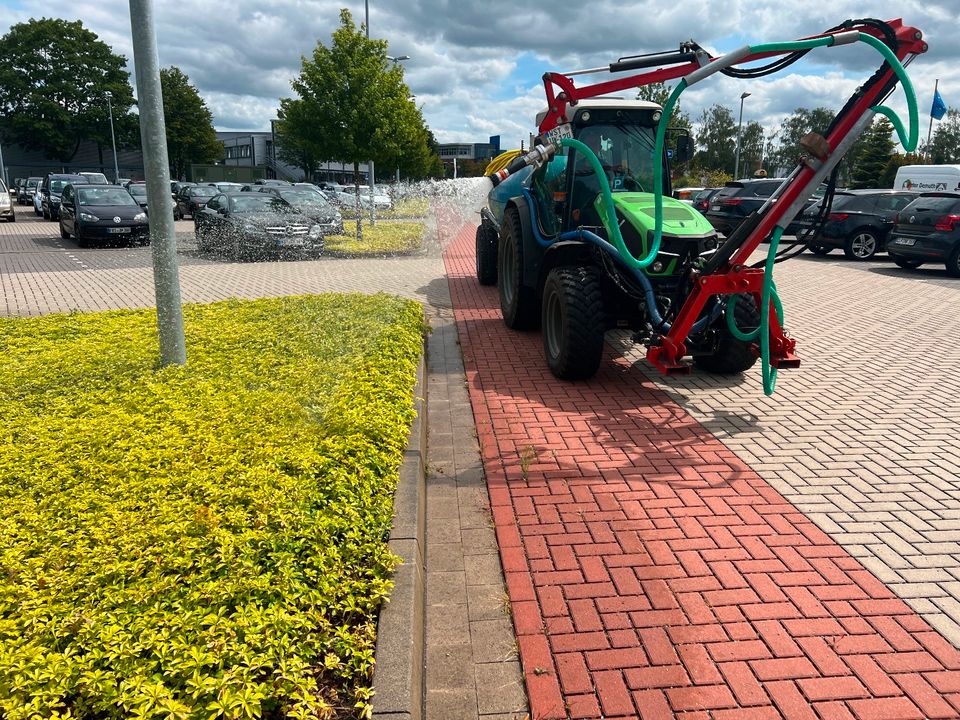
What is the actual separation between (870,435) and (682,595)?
2895 millimetres

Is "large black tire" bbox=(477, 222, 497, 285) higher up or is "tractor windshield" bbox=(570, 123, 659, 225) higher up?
"tractor windshield" bbox=(570, 123, 659, 225)

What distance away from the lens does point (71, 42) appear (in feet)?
226

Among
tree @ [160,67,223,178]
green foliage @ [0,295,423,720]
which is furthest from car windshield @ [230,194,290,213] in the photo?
tree @ [160,67,223,178]

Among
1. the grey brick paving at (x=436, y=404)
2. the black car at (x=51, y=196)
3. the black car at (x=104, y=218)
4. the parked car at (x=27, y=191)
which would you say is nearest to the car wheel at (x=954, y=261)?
the grey brick paving at (x=436, y=404)

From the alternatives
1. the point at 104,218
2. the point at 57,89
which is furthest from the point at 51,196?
the point at 57,89

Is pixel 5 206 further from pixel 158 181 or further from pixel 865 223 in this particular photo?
pixel 865 223

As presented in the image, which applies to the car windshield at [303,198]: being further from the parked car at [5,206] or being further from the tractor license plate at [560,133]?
the parked car at [5,206]

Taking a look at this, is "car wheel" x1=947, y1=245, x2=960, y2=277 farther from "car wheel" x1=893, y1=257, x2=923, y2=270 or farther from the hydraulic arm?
the hydraulic arm

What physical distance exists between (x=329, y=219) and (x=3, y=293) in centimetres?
878

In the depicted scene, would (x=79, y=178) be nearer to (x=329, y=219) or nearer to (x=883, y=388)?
(x=329, y=219)

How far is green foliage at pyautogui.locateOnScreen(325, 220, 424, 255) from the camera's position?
17766 mm

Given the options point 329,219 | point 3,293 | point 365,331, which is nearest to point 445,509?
point 365,331

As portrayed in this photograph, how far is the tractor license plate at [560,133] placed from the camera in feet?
22.3

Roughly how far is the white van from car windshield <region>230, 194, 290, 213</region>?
69.6ft
